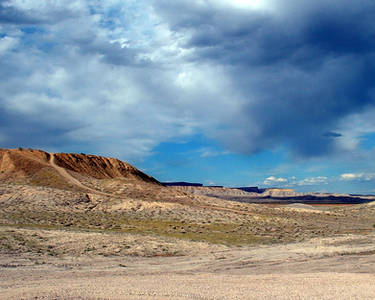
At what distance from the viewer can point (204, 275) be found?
16531 mm

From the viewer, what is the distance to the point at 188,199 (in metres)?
63.7

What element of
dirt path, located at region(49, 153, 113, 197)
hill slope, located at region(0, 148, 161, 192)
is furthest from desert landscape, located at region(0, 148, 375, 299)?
hill slope, located at region(0, 148, 161, 192)

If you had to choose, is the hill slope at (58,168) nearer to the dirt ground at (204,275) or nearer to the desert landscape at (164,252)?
the desert landscape at (164,252)

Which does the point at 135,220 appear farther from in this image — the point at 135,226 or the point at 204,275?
the point at 204,275

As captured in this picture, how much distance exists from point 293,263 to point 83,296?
527 inches

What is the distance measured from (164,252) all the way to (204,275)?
873 cm

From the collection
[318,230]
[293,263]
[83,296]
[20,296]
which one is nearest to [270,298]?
[83,296]

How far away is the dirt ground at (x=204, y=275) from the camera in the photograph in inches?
487

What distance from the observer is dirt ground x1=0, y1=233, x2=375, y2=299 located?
40.5 ft

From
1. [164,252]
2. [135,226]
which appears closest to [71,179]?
[135,226]

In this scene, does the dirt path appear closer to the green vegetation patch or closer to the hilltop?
the hilltop

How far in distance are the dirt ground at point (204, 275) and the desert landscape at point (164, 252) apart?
40 mm

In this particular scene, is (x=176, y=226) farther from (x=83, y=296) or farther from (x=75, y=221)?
(x=83, y=296)

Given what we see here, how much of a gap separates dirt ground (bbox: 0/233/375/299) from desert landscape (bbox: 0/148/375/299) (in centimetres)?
4
